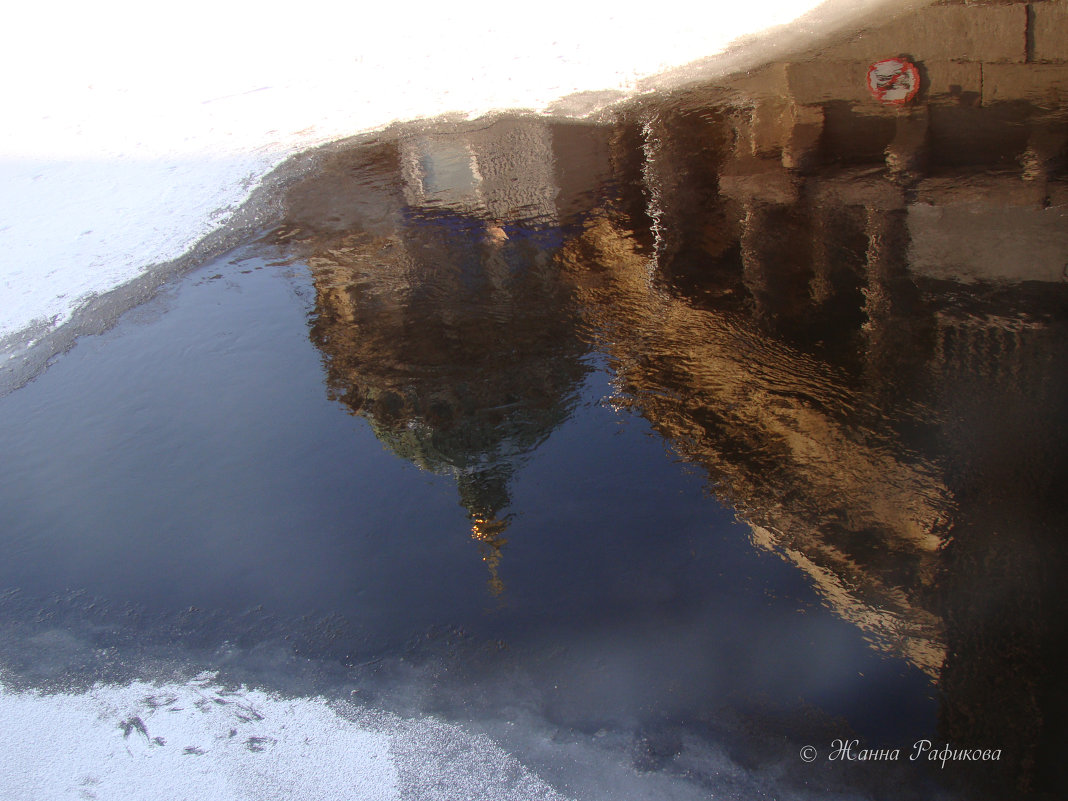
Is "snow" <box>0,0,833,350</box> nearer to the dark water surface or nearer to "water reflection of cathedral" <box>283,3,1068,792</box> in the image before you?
"water reflection of cathedral" <box>283,3,1068,792</box>

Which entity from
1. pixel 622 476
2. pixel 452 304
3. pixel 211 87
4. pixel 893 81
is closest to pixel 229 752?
pixel 622 476

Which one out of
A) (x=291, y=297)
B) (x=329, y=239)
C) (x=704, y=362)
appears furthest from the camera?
(x=329, y=239)

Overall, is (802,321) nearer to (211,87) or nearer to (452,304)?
(452,304)

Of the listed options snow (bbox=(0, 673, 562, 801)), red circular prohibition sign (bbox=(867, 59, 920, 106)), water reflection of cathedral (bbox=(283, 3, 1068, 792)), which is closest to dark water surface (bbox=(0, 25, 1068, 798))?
water reflection of cathedral (bbox=(283, 3, 1068, 792))

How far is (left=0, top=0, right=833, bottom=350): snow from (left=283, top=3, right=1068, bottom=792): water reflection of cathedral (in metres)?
1.49

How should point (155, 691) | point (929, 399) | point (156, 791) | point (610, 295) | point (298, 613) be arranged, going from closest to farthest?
point (156, 791)
point (155, 691)
point (298, 613)
point (929, 399)
point (610, 295)

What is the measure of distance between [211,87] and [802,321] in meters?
10.4

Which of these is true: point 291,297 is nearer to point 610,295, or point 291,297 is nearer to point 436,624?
point 610,295

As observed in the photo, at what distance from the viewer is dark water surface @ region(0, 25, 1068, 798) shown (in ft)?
10.6

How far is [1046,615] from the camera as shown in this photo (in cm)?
330

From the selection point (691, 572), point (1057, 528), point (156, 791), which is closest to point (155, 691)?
point (156, 791)

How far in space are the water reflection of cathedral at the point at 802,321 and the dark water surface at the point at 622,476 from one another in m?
0.02

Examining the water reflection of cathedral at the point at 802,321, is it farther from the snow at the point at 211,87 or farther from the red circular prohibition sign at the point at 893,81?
the snow at the point at 211,87

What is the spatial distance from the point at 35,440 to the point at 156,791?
316cm
